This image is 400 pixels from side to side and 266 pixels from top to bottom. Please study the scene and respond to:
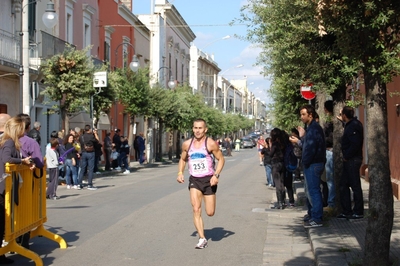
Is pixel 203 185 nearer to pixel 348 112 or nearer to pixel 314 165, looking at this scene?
pixel 314 165

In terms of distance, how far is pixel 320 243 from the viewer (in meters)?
8.49

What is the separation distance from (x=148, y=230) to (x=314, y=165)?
281 centimetres

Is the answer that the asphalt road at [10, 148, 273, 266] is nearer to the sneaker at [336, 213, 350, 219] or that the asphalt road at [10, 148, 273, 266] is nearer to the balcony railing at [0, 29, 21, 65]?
the sneaker at [336, 213, 350, 219]

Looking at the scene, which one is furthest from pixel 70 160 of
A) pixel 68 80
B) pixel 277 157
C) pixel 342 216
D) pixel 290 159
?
pixel 342 216

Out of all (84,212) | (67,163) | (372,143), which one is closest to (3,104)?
(67,163)

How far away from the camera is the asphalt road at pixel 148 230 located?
27.2 ft

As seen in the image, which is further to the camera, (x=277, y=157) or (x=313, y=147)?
(x=277, y=157)

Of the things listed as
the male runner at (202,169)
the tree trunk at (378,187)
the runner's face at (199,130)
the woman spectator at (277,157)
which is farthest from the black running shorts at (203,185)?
the woman spectator at (277,157)

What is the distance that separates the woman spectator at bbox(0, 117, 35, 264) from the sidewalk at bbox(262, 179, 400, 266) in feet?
10.4

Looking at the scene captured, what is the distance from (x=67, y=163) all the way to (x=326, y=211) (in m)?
9.66

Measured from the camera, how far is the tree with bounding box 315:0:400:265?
20.5 ft

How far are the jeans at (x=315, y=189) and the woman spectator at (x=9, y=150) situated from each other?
14.2ft

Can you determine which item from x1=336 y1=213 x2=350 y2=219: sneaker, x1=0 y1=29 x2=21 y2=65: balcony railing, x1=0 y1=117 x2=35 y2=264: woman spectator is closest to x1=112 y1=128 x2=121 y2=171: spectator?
x1=0 y1=29 x2=21 y2=65: balcony railing

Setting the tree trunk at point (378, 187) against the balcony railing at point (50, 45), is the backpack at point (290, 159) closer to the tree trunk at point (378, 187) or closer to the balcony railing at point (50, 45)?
the tree trunk at point (378, 187)
